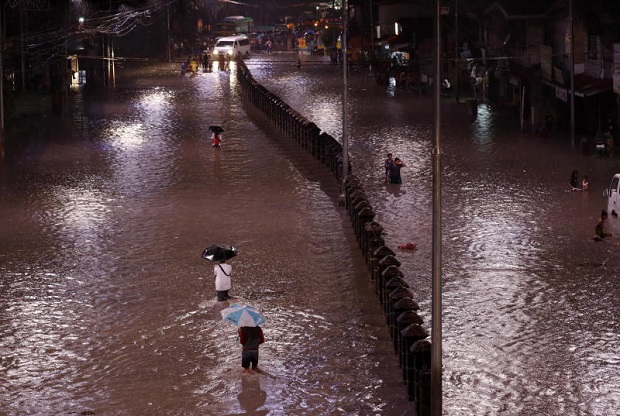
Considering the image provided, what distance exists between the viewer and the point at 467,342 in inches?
690

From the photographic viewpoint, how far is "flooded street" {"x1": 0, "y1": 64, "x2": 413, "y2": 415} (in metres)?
15.6

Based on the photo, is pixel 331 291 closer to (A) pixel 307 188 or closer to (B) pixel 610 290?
(B) pixel 610 290

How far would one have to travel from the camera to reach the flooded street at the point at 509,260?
51.5 feet

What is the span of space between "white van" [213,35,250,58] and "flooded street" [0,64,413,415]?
4187cm

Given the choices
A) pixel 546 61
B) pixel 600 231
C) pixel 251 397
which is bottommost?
pixel 251 397

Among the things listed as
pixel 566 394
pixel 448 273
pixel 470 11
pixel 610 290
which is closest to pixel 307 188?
pixel 448 273

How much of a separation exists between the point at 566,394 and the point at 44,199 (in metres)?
18.3

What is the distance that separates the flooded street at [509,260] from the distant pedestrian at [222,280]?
11.0 feet

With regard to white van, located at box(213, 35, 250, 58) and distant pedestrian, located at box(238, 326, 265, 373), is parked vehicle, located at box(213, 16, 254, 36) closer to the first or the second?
white van, located at box(213, 35, 250, 58)

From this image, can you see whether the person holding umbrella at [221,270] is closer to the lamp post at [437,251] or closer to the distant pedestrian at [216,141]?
the lamp post at [437,251]

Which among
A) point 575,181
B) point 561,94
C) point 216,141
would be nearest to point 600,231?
point 575,181

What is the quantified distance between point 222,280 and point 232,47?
6310 centimetres

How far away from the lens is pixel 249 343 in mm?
15938

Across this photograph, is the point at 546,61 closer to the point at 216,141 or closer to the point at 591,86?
the point at 591,86
